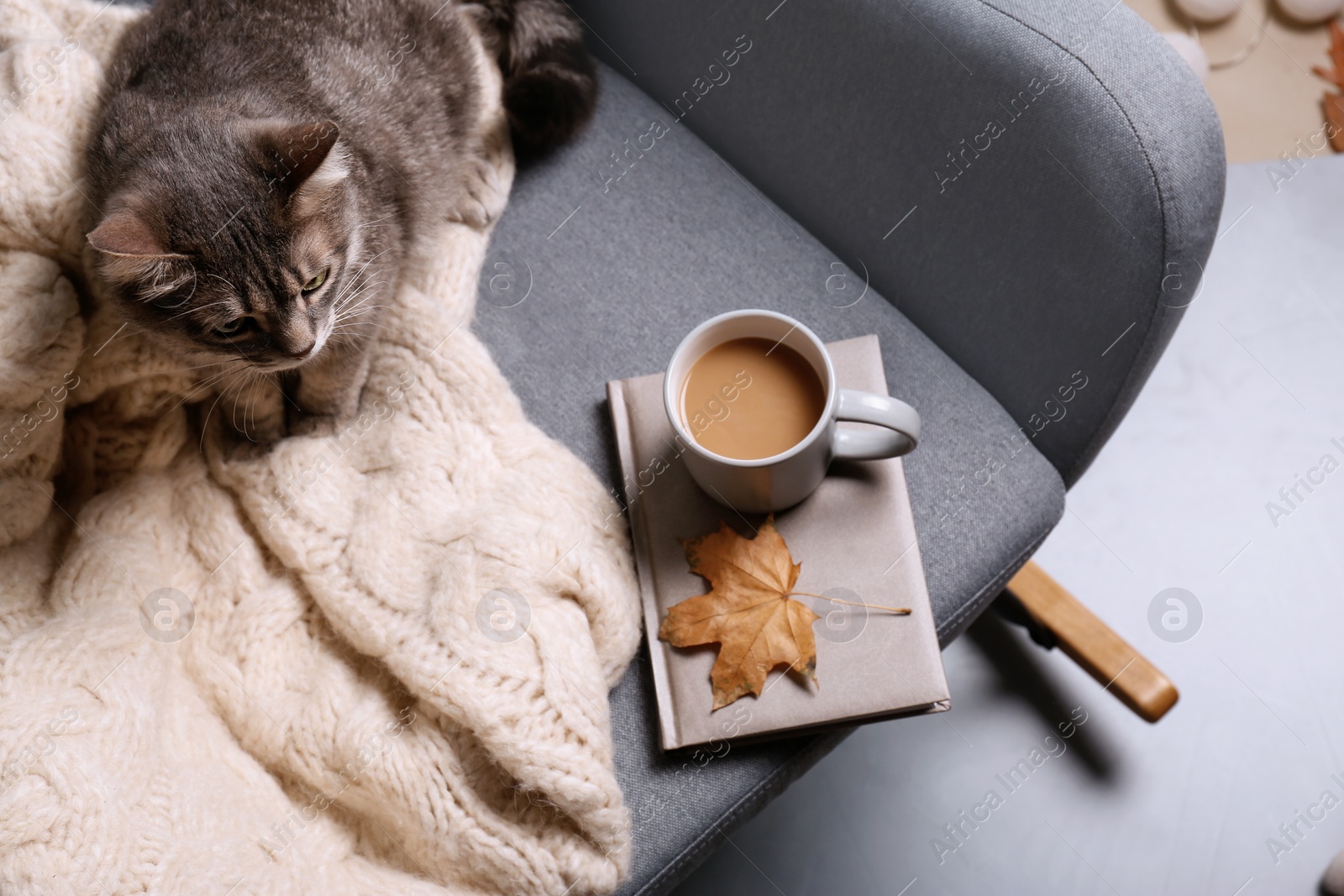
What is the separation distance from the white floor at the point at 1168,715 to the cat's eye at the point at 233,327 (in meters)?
0.91

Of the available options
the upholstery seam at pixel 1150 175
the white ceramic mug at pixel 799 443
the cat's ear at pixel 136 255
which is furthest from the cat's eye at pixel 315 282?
the upholstery seam at pixel 1150 175

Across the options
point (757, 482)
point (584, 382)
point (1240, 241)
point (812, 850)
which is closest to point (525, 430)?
point (584, 382)

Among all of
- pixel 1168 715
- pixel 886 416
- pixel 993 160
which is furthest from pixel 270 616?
pixel 1168 715

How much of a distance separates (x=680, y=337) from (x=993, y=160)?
14.7 inches

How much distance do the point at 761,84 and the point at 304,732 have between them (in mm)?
844

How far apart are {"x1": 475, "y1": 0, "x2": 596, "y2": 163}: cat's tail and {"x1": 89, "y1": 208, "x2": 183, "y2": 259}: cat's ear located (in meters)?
0.46

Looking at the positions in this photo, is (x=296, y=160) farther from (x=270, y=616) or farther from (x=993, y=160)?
(x=993, y=160)

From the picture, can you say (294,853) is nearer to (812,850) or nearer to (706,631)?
(706,631)

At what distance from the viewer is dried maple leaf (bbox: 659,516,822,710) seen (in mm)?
803

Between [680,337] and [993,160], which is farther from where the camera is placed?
[680,337]

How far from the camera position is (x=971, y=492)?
92cm

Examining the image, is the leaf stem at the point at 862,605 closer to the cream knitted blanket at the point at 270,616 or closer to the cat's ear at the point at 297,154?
the cream knitted blanket at the point at 270,616

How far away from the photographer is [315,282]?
2.77 feet

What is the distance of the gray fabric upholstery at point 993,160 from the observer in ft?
2.59
